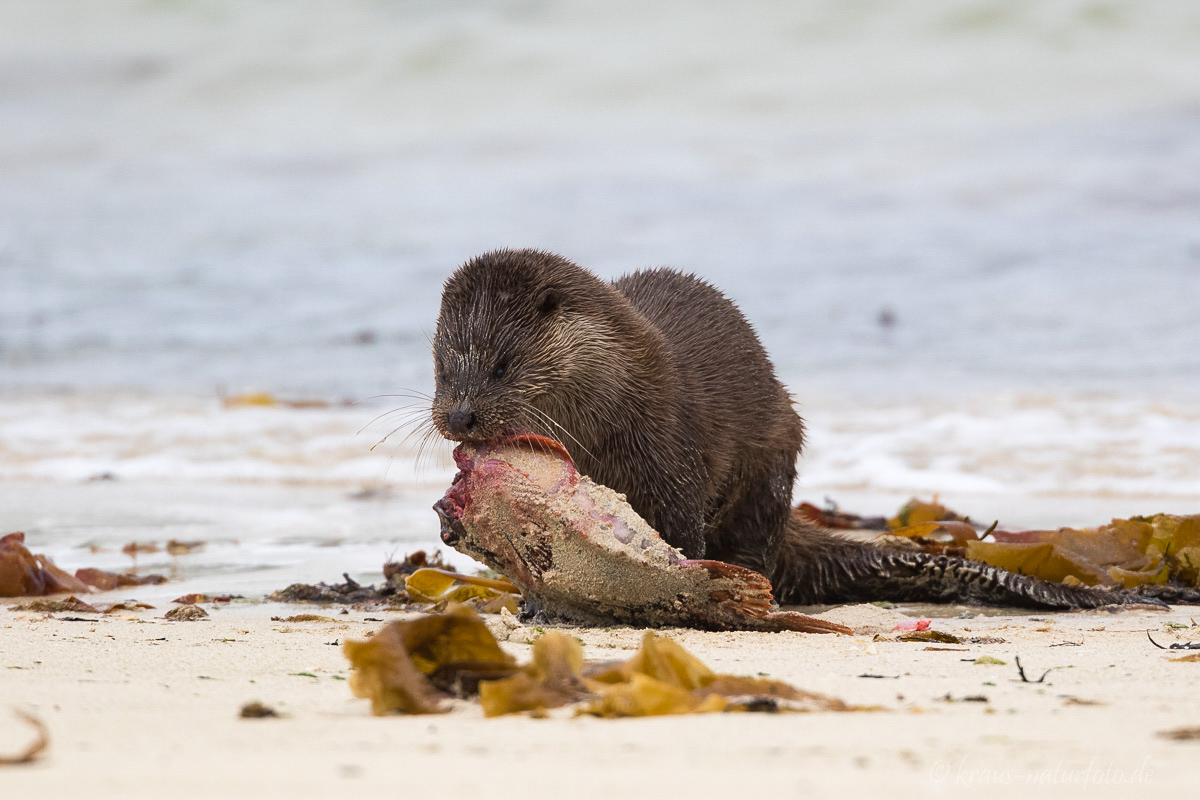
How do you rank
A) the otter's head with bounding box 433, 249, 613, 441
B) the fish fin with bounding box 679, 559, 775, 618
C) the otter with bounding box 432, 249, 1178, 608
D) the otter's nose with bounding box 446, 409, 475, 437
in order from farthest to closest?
the otter with bounding box 432, 249, 1178, 608
the otter's head with bounding box 433, 249, 613, 441
the otter's nose with bounding box 446, 409, 475, 437
the fish fin with bounding box 679, 559, 775, 618

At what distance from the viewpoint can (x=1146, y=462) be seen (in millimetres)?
10273

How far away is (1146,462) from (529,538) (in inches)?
306

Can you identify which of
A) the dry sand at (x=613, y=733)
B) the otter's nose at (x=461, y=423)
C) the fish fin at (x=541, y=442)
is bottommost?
the dry sand at (x=613, y=733)

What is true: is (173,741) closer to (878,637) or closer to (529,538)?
(529,538)

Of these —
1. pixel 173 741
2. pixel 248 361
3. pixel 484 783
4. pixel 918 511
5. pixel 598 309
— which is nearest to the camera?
pixel 484 783

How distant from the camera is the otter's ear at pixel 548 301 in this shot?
4797 mm

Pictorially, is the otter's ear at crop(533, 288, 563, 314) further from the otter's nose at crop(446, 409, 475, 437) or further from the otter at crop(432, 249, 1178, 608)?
the otter's nose at crop(446, 409, 475, 437)

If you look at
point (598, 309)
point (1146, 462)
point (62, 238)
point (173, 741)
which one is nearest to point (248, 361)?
point (62, 238)

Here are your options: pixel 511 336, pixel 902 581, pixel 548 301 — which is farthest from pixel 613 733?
pixel 902 581

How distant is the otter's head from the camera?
4586mm

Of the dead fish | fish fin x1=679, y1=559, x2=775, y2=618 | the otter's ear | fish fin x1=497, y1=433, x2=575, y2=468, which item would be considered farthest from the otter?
fish fin x1=679, y1=559, x2=775, y2=618

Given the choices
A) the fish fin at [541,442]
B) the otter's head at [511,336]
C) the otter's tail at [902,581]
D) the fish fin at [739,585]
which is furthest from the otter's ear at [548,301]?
the otter's tail at [902,581]

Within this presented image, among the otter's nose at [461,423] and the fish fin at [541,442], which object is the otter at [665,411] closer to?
the otter's nose at [461,423]

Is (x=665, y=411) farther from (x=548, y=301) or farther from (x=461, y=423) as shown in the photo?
(x=461, y=423)
